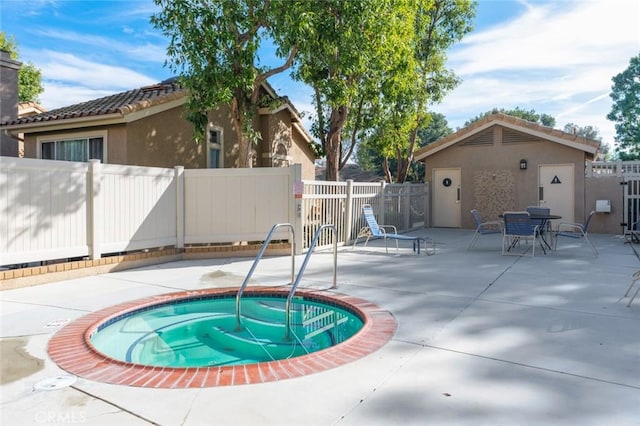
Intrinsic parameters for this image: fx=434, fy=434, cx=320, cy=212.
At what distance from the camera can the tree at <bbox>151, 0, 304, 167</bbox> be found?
10188 mm

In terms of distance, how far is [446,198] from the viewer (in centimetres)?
1762

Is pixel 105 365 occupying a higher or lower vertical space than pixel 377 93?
lower

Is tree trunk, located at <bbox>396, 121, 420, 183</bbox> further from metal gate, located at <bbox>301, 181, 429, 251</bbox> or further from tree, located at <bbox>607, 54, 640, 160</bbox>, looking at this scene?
tree, located at <bbox>607, 54, 640, 160</bbox>

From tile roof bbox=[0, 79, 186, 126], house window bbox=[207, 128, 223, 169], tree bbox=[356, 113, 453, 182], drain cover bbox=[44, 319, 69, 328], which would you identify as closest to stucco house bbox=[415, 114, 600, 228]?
house window bbox=[207, 128, 223, 169]

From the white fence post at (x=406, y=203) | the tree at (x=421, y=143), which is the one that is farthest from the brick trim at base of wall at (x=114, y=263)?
the tree at (x=421, y=143)

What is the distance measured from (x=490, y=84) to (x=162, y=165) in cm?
2532

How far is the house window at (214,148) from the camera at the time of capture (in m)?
13.2

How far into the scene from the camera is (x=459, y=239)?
1339 cm

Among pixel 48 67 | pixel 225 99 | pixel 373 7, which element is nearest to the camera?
pixel 225 99

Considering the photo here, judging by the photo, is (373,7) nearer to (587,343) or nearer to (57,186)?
(57,186)

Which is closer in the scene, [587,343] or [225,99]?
[587,343]

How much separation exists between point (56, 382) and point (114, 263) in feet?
16.6

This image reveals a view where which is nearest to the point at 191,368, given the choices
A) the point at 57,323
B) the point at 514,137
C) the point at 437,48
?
the point at 57,323

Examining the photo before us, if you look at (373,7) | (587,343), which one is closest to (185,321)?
(587,343)
